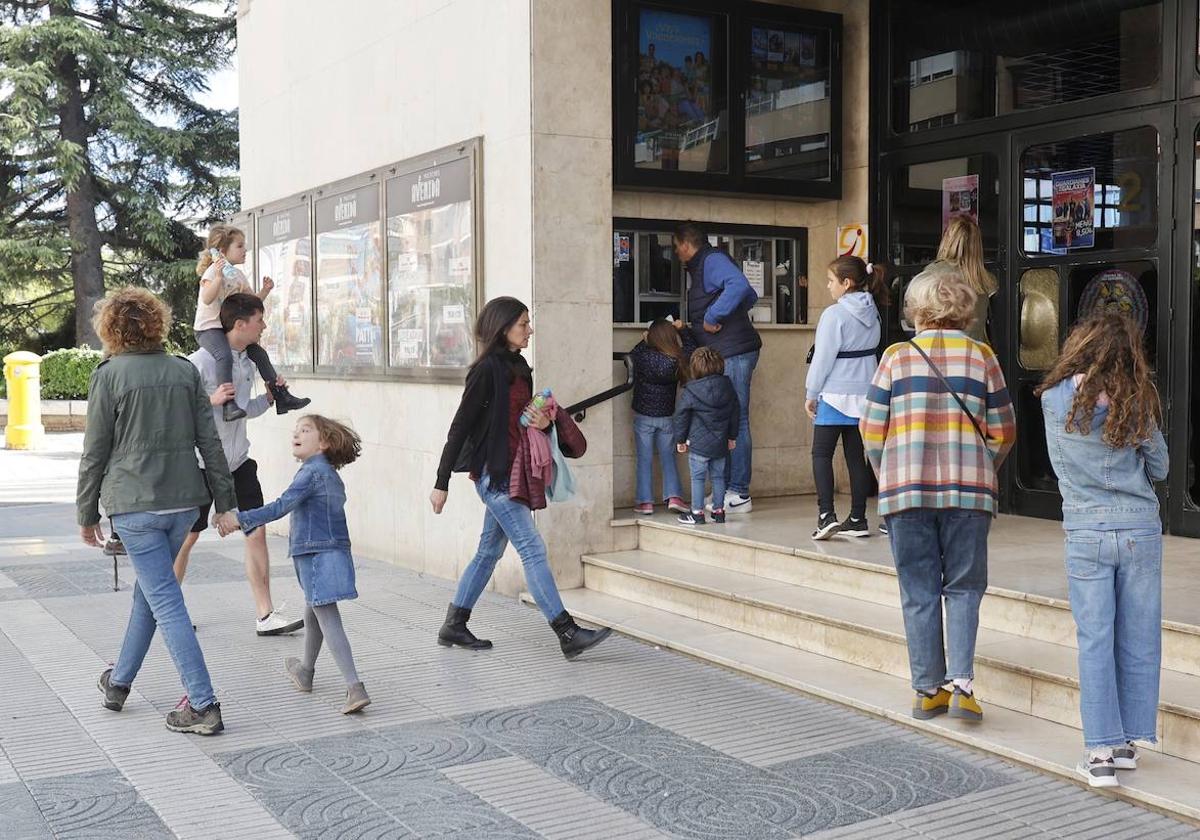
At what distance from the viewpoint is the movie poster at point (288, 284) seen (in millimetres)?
11328

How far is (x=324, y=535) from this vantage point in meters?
5.86

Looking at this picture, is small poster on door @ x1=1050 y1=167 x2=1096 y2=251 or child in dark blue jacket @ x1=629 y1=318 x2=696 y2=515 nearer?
small poster on door @ x1=1050 y1=167 x2=1096 y2=251

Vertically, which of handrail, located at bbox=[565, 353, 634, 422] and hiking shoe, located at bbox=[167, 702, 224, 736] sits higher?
handrail, located at bbox=[565, 353, 634, 422]

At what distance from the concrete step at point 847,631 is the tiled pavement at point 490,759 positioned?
0.43 m

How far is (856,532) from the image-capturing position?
25.3ft

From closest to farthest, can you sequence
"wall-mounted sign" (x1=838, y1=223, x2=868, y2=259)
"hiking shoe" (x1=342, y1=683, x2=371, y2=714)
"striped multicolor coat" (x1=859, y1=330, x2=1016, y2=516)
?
"striped multicolor coat" (x1=859, y1=330, x2=1016, y2=516) < "hiking shoe" (x1=342, y1=683, x2=371, y2=714) < "wall-mounted sign" (x1=838, y1=223, x2=868, y2=259)

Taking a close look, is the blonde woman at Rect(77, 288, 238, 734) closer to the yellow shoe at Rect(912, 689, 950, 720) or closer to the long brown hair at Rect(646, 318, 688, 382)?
the yellow shoe at Rect(912, 689, 950, 720)

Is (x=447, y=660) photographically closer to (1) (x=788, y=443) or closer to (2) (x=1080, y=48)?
(1) (x=788, y=443)

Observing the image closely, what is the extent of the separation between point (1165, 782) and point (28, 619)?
6415 mm

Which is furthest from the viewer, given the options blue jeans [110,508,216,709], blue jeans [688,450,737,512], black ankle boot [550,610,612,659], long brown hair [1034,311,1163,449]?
blue jeans [688,450,737,512]

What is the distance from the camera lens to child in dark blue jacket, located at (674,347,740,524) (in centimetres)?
838

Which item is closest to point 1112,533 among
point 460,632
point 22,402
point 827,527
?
point 827,527

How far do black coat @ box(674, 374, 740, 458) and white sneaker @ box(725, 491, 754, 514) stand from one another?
59 cm

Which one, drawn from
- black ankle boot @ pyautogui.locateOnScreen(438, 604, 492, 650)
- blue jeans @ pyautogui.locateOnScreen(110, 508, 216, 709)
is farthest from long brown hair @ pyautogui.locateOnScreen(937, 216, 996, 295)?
blue jeans @ pyautogui.locateOnScreen(110, 508, 216, 709)
